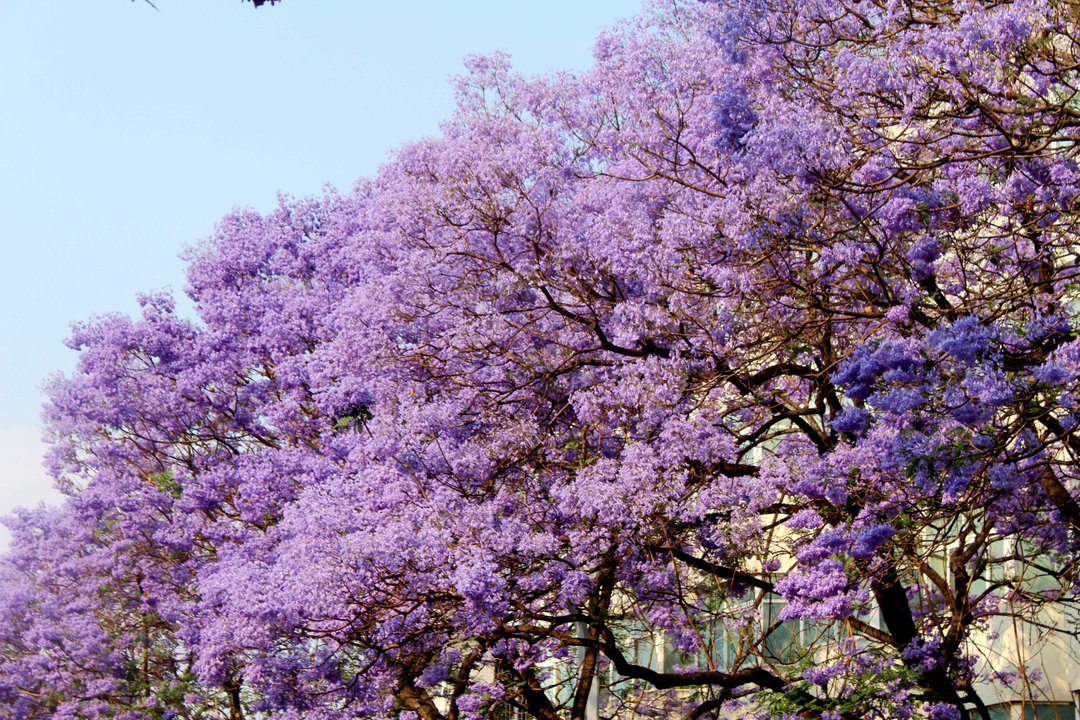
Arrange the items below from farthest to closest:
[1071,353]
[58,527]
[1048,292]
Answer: [58,527] < [1048,292] < [1071,353]

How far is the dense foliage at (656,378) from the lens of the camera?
9.19 m

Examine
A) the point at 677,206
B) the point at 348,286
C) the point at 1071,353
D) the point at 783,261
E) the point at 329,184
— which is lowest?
the point at 1071,353

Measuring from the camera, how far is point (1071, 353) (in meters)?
8.23

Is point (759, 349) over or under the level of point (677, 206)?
under

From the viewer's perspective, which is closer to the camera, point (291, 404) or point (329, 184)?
point (291, 404)

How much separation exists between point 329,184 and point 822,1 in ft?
32.0

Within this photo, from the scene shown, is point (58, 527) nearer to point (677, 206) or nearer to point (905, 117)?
point (677, 206)

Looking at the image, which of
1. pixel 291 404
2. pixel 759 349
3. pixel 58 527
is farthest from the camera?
pixel 58 527

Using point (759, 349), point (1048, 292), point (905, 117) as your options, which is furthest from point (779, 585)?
point (905, 117)

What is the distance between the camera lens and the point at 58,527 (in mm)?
26578

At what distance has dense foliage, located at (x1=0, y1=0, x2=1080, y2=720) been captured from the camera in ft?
30.1

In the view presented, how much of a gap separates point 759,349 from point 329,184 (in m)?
9.12

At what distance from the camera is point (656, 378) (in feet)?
39.9

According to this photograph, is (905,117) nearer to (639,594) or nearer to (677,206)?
(677,206)
